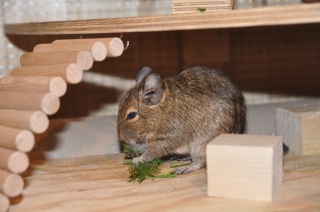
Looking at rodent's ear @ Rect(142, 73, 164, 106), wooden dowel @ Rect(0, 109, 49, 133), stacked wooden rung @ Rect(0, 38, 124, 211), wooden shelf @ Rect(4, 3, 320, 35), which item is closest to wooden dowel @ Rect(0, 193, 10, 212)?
stacked wooden rung @ Rect(0, 38, 124, 211)

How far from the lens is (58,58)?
2.64 metres

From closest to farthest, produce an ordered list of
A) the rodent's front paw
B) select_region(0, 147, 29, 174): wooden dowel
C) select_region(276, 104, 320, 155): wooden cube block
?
1. select_region(0, 147, 29, 174): wooden dowel
2. the rodent's front paw
3. select_region(276, 104, 320, 155): wooden cube block

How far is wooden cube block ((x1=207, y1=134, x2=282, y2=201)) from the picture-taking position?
8.05 feet

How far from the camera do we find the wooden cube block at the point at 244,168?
8.05 feet

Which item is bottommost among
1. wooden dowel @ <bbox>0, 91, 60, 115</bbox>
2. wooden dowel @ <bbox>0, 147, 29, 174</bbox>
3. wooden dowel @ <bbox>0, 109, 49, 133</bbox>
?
wooden dowel @ <bbox>0, 147, 29, 174</bbox>

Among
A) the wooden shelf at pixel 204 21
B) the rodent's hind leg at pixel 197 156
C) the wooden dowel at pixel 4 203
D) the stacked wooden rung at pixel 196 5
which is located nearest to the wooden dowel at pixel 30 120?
the wooden dowel at pixel 4 203

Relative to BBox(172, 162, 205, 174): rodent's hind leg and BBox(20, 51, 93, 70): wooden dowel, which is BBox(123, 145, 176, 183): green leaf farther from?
BBox(20, 51, 93, 70): wooden dowel

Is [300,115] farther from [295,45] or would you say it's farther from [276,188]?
[295,45]

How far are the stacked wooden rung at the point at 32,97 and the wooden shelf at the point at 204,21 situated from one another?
102mm

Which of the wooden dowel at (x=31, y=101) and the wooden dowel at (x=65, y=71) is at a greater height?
the wooden dowel at (x=65, y=71)

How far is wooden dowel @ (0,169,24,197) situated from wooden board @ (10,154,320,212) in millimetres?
179

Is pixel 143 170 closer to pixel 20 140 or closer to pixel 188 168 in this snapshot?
pixel 188 168

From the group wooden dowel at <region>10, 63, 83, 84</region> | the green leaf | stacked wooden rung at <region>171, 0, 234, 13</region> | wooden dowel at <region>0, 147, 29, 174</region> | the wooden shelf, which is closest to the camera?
the wooden shelf

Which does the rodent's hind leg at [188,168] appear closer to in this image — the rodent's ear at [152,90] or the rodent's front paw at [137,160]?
the rodent's front paw at [137,160]
